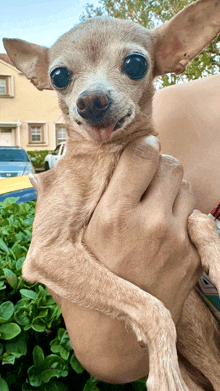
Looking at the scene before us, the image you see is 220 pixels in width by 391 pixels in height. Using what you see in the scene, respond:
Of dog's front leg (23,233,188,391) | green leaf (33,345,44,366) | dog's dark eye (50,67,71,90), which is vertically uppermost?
dog's dark eye (50,67,71,90)

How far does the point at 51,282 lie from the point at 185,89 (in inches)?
60.5

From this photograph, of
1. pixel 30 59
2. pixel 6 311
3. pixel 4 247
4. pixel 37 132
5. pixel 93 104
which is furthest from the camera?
pixel 37 132

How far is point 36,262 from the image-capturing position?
4.25 feet

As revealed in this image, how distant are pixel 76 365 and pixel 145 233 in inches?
26.5

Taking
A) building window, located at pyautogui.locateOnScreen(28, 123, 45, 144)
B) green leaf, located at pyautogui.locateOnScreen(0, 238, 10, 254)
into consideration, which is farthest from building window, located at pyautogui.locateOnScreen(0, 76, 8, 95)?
green leaf, located at pyautogui.locateOnScreen(0, 238, 10, 254)

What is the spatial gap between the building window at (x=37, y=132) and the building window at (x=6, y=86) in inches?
86.3

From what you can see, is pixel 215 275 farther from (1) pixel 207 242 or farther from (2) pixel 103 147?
(2) pixel 103 147

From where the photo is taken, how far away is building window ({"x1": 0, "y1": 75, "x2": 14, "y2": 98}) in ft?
62.5

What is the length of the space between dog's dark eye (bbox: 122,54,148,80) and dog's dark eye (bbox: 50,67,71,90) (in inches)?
9.2

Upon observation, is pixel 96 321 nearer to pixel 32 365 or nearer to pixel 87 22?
pixel 32 365

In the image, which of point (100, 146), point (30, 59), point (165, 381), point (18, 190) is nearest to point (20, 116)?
point (18, 190)

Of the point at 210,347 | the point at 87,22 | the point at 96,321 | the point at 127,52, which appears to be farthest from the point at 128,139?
the point at 210,347

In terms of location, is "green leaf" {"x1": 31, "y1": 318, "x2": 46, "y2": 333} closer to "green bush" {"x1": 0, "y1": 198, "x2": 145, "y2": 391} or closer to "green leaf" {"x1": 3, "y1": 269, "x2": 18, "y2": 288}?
"green bush" {"x1": 0, "y1": 198, "x2": 145, "y2": 391}

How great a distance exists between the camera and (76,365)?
4.52ft
